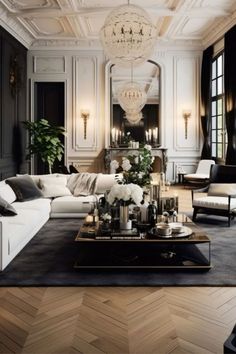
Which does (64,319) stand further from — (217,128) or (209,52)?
(209,52)

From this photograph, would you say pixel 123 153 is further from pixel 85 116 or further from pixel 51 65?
pixel 51 65

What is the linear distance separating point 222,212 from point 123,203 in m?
1.88

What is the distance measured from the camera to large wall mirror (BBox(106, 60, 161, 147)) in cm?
838

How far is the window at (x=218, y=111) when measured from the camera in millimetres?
7594

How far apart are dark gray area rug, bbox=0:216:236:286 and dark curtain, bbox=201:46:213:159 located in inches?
177

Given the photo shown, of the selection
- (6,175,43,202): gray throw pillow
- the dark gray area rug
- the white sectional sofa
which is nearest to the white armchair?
the dark gray area rug

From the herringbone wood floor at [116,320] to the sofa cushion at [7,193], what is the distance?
180 cm

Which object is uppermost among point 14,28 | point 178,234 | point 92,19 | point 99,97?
point 92,19

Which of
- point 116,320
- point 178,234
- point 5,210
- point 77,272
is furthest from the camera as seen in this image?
point 5,210

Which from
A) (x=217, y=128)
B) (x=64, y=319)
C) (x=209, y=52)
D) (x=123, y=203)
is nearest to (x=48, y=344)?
(x=64, y=319)

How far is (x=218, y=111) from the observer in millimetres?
7918

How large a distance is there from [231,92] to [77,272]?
465 cm

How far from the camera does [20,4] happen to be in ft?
20.1

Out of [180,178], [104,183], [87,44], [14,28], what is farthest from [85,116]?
[104,183]
